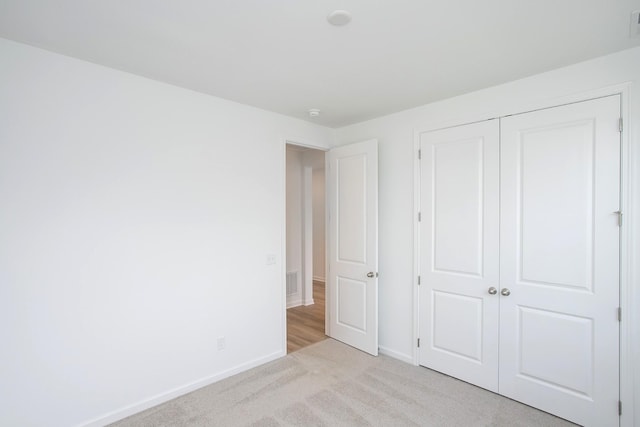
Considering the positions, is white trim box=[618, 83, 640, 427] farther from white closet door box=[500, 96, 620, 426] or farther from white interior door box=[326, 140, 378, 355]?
white interior door box=[326, 140, 378, 355]

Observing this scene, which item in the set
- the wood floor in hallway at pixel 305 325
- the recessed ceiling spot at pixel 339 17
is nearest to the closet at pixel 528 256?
the wood floor in hallway at pixel 305 325

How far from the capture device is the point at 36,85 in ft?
6.33

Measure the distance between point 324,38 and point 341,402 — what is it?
2.62 meters

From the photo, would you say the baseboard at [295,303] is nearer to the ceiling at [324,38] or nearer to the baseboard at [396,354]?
the baseboard at [396,354]

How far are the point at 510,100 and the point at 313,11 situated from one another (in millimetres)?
1790

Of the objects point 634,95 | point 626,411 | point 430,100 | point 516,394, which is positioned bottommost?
point 516,394

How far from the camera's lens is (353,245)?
11.4 feet

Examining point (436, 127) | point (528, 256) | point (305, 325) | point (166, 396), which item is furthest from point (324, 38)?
point (305, 325)

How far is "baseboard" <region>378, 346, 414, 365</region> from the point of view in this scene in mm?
3078

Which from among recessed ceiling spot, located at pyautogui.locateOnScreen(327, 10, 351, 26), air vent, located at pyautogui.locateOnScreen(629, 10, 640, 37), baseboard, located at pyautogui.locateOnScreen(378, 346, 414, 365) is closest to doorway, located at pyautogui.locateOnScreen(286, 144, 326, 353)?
baseboard, located at pyautogui.locateOnScreen(378, 346, 414, 365)

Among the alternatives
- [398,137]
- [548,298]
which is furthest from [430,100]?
[548,298]

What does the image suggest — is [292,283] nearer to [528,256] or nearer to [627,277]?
[528,256]

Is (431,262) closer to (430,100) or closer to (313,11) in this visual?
(430,100)

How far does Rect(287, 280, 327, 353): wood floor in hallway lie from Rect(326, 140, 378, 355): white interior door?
0.84 feet
